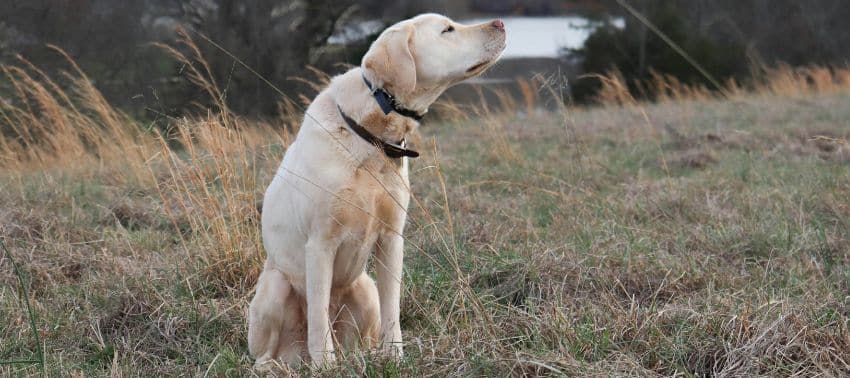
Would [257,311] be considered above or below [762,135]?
above

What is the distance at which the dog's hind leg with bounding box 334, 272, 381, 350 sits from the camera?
3.06 m

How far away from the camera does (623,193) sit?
5527 millimetres

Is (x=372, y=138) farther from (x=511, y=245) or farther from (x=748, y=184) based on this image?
(x=748, y=184)

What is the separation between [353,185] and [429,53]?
1.65ft

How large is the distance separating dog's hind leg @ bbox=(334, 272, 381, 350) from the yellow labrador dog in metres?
0.06

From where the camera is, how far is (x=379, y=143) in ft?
9.00

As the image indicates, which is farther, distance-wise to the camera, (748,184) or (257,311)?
(748,184)

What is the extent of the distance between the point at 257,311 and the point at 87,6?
27.8 feet

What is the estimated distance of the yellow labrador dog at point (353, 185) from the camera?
271cm

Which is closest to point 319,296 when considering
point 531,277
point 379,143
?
point 379,143

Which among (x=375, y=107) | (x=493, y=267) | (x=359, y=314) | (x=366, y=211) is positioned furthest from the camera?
(x=493, y=267)

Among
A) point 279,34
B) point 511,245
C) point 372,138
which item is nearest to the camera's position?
point 372,138

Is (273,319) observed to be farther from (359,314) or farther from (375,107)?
(375,107)

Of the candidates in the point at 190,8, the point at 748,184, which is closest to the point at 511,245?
the point at 748,184
